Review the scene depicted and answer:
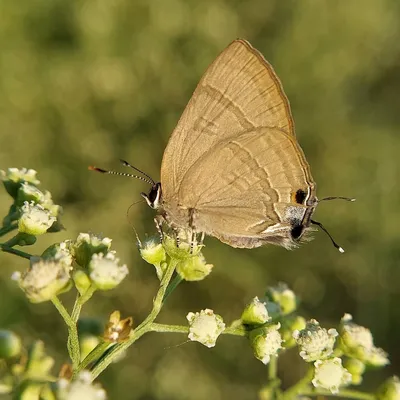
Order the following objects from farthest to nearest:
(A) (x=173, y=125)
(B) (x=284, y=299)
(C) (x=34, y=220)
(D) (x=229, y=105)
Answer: (A) (x=173, y=125) < (B) (x=284, y=299) < (D) (x=229, y=105) < (C) (x=34, y=220)

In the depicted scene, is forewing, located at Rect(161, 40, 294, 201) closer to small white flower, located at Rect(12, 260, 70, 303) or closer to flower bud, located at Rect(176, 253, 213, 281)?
flower bud, located at Rect(176, 253, 213, 281)

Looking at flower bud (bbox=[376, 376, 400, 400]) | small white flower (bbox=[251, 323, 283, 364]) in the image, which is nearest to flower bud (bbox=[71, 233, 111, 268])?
small white flower (bbox=[251, 323, 283, 364])

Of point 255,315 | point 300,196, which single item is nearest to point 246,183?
point 300,196

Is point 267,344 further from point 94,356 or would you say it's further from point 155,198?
point 155,198

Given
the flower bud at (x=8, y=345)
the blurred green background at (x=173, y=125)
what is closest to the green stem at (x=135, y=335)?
the flower bud at (x=8, y=345)

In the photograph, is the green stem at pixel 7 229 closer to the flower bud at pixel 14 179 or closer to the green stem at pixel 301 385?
the flower bud at pixel 14 179
